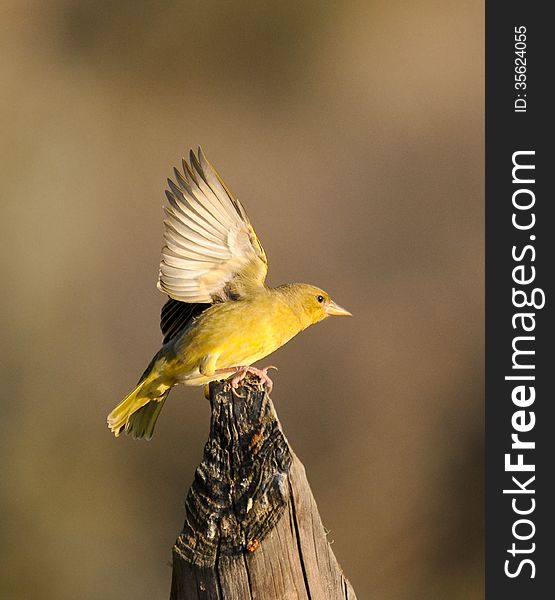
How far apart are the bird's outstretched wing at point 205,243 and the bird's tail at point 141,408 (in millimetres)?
353

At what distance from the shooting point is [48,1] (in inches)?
314

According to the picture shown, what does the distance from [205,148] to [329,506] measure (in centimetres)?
258

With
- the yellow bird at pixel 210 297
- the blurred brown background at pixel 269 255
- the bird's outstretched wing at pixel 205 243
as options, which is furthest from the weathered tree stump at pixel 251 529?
the blurred brown background at pixel 269 255

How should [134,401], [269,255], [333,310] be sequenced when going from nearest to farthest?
[134,401] < [333,310] < [269,255]

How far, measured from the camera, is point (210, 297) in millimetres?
4141

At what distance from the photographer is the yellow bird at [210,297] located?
394cm

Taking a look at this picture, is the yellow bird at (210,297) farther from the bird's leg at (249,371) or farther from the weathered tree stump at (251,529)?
the weathered tree stump at (251,529)

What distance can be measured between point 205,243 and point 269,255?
9.56 ft

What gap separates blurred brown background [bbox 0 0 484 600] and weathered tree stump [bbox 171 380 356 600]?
3845mm

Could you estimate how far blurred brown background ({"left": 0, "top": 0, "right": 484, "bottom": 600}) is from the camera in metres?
6.50

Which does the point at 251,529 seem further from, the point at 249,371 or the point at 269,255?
the point at 269,255

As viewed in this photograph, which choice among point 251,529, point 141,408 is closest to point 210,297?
point 141,408

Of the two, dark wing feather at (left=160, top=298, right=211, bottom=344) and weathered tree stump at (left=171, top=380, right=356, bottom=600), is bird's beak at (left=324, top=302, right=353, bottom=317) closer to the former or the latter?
dark wing feather at (left=160, top=298, right=211, bottom=344)

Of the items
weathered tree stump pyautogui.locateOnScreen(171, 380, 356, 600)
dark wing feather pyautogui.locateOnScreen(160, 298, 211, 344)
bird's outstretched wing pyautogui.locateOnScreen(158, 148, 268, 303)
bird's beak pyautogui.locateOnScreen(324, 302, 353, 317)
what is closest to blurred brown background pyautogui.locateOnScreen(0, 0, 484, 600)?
bird's beak pyautogui.locateOnScreen(324, 302, 353, 317)
